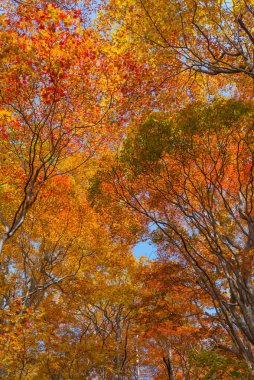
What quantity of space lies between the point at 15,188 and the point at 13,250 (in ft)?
11.7

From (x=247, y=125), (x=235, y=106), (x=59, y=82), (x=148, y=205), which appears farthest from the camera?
(x=148, y=205)

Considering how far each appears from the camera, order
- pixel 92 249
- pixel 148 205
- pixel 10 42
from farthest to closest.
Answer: pixel 92 249 → pixel 148 205 → pixel 10 42

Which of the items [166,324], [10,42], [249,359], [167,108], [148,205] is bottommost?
[249,359]

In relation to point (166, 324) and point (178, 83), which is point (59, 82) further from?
point (166, 324)

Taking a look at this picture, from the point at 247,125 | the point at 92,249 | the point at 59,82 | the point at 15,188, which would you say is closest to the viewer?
the point at 59,82

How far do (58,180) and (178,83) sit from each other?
6.38 meters

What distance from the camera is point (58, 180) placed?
12.7 meters

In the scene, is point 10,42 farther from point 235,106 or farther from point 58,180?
point 58,180

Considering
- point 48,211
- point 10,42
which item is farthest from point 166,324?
point 10,42

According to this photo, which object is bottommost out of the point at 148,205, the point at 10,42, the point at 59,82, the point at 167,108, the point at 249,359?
the point at 249,359

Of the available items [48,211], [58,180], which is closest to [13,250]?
[48,211]

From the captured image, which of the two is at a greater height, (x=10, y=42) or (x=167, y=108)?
(x=167, y=108)

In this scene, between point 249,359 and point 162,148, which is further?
point 162,148

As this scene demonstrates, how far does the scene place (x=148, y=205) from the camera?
392 inches
